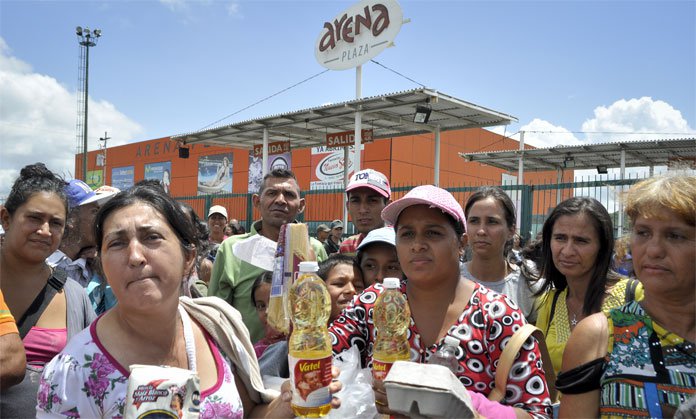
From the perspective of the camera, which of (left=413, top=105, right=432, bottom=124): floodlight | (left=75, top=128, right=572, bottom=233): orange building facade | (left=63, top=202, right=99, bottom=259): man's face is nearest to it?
(left=63, top=202, right=99, bottom=259): man's face

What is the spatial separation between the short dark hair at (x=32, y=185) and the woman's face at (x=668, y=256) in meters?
3.32

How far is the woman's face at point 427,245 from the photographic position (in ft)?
6.84

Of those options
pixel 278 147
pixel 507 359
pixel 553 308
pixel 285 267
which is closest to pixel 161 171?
pixel 278 147

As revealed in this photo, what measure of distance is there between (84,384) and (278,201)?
94.4 inches

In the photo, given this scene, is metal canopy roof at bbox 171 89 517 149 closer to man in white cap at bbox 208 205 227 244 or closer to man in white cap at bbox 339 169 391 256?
man in white cap at bbox 208 205 227 244

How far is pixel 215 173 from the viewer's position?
85.7 ft

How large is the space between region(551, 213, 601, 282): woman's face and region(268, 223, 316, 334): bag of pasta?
179 cm

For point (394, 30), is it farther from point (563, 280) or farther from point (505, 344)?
point (505, 344)

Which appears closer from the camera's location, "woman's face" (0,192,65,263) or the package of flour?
the package of flour

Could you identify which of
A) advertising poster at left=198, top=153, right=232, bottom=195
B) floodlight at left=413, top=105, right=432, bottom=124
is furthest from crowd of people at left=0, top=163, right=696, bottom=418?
advertising poster at left=198, top=153, right=232, bottom=195

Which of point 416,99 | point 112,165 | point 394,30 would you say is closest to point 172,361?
point 416,99

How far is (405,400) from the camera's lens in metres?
1.46

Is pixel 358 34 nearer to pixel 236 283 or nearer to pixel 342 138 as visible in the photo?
pixel 342 138

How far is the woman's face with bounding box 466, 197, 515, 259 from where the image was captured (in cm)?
363
